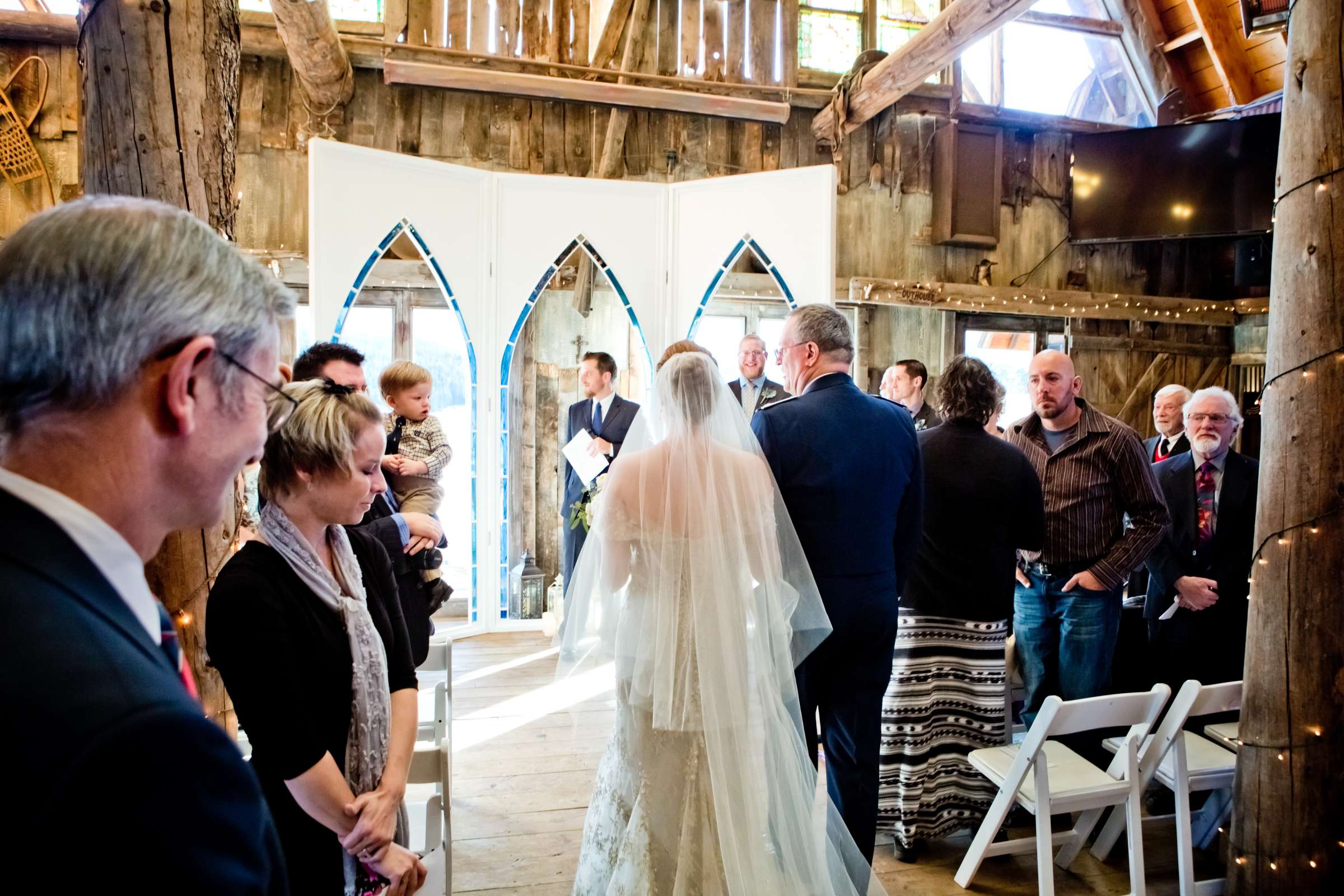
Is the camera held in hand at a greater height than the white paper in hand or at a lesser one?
lesser

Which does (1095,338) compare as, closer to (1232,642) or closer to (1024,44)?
(1024,44)

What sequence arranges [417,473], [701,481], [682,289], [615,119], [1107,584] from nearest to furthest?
[701,481], [1107,584], [417,473], [682,289], [615,119]

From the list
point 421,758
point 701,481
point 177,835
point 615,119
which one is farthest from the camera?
point 615,119

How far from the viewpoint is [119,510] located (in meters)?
0.63

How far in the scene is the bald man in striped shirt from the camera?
282 cm

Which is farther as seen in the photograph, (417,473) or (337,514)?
(417,473)

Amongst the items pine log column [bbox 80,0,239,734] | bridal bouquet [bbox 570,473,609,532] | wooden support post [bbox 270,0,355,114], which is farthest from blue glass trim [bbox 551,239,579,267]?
pine log column [bbox 80,0,239,734]

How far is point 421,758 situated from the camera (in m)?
1.98

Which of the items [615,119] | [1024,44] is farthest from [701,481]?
[1024,44]

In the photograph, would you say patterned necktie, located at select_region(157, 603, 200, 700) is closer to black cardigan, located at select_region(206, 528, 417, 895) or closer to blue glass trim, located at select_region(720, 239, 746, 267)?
black cardigan, located at select_region(206, 528, 417, 895)

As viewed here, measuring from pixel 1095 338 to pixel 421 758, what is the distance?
277 inches

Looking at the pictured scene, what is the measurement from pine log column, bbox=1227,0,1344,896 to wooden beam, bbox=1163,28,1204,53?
5828mm

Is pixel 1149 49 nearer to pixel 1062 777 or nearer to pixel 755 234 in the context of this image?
pixel 755 234

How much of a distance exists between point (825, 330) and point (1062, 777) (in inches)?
59.5
